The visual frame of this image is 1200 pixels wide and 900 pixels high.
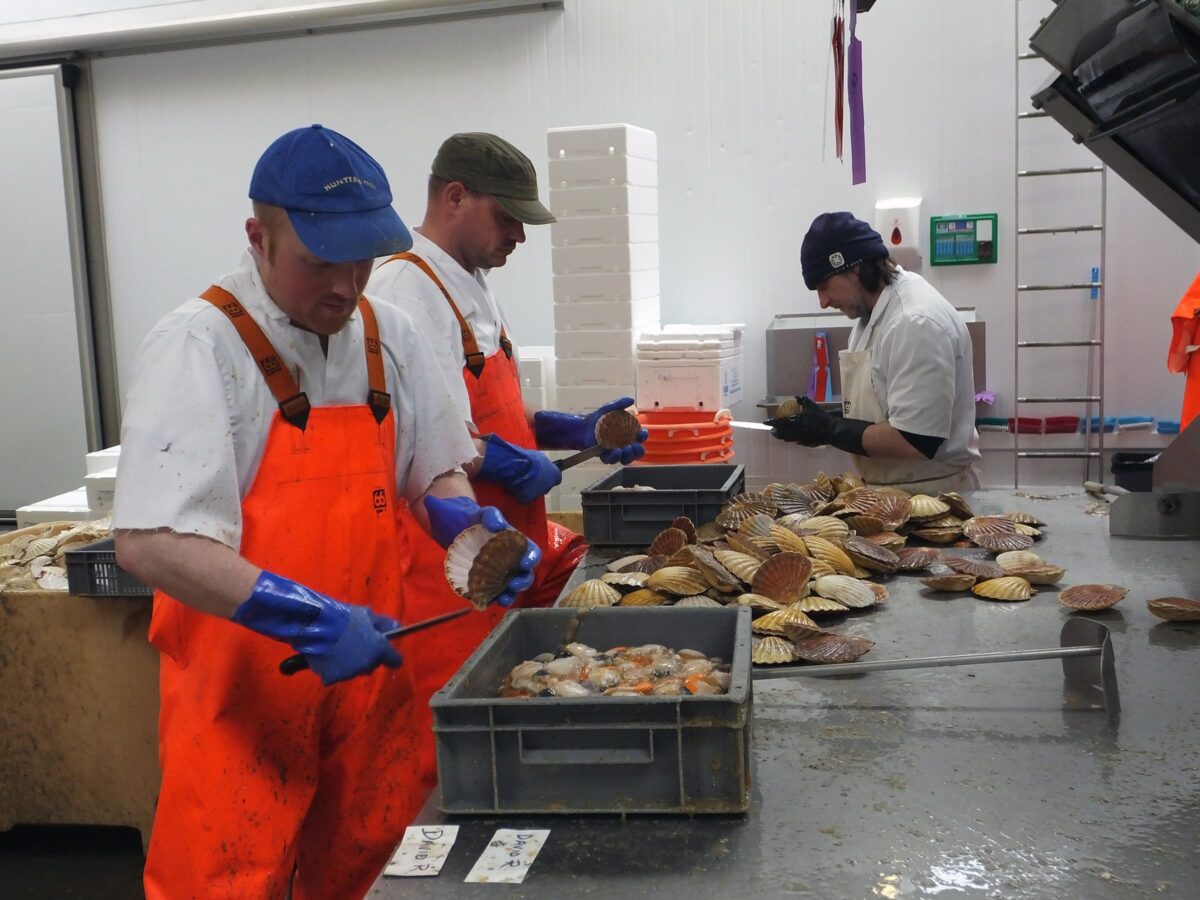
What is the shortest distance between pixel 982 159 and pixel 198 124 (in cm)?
453

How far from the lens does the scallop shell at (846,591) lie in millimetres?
2324

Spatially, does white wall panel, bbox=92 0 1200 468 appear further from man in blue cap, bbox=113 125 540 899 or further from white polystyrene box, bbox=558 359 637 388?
man in blue cap, bbox=113 125 540 899

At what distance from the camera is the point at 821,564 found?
252 cm

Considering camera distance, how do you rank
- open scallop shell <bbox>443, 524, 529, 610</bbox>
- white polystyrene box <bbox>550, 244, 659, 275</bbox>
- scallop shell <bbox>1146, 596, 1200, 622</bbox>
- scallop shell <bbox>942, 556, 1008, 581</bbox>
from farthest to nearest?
white polystyrene box <bbox>550, 244, 659, 275</bbox> → scallop shell <bbox>942, 556, 1008, 581</bbox> → scallop shell <bbox>1146, 596, 1200, 622</bbox> → open scallop shell <bbox>443, 524, 529, 610</bbox>

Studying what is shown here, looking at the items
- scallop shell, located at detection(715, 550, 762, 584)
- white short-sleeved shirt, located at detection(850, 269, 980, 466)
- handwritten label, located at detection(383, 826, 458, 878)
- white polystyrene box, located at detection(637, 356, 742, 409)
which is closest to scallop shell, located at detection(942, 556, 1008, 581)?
scallop shell, located at detection(715, 550, 762, 584)

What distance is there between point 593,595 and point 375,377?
66 cm

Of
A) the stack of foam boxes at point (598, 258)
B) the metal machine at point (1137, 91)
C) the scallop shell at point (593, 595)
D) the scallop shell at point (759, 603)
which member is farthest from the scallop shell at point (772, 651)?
the stack of foam boxes at point (598, 258)

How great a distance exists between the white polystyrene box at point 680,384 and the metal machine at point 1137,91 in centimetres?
270

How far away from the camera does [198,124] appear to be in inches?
274

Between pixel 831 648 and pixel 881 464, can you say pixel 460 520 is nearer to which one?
pixel 831 648

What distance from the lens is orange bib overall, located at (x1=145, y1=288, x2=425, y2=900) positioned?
1905mm

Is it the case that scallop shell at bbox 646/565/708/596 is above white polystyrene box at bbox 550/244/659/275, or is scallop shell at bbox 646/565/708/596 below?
below

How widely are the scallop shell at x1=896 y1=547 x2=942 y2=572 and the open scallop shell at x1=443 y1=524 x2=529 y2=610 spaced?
1027 millimetres

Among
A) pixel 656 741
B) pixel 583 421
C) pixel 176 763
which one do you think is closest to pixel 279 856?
pixel 176 763
